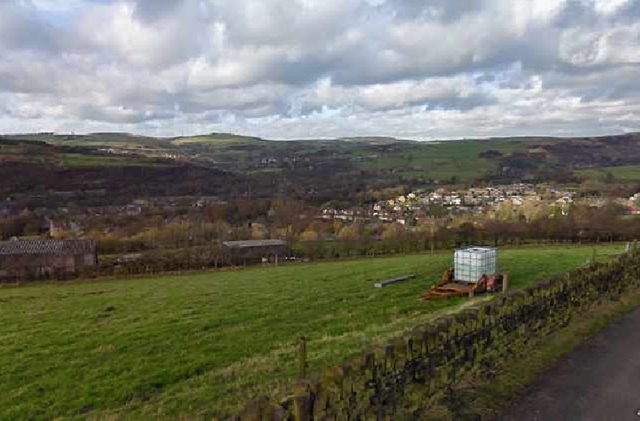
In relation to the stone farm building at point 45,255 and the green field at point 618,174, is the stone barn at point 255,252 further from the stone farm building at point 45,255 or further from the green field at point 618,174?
A: the green field at point 618,174

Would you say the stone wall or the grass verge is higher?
the stone wall

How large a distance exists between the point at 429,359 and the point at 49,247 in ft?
188

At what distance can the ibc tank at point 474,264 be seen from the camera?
67.2ft

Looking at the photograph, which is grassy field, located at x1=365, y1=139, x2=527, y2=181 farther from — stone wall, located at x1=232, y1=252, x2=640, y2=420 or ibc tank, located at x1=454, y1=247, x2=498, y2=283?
stone wall, located at x1=232, y1=252, x2=640, y2=420

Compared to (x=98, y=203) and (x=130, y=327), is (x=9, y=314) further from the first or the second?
(x=98, y=203)

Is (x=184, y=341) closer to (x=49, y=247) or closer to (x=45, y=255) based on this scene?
(x=45, y=255)

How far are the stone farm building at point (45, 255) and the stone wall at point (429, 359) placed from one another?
144ft

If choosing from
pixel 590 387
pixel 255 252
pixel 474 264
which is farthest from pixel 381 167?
pixel 590 387

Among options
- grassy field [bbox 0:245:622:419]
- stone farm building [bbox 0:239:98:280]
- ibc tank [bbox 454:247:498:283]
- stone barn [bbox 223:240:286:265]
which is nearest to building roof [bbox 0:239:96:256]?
stone farm building [bbox 0:239:98:280]

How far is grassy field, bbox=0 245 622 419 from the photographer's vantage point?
10227mm

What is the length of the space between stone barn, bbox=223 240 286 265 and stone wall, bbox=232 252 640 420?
121 feet

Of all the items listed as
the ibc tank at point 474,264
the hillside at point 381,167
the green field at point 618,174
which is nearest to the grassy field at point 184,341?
the ibc tank at point 474,264

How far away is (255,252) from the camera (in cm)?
5575

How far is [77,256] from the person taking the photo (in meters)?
54.5
